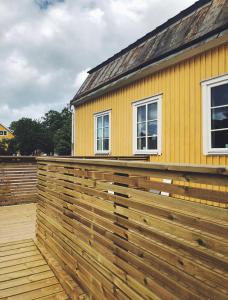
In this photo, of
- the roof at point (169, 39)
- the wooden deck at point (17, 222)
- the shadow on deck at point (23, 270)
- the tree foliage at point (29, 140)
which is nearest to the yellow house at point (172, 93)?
the roof at point (169, 39)

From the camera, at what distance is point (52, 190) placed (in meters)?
4.08

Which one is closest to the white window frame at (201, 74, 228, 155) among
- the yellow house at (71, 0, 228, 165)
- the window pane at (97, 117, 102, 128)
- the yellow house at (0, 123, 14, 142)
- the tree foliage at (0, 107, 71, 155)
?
the yellow house at (71, 0, 228, 165)

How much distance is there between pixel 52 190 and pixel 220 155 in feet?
10.9

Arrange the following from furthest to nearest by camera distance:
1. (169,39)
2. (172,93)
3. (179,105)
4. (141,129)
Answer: (141,129)
(169,39)
(172,93)
(179,105)

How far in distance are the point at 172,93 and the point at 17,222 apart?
4916 mm

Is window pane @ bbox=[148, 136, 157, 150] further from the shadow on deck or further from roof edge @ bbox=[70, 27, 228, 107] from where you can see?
the shadow on deck

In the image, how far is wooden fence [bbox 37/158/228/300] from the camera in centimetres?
145

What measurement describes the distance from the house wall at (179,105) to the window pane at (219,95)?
28 cm

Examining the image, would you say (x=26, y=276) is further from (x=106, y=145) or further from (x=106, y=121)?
(x=106, y=121)

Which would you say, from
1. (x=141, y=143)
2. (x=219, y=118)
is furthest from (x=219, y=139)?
(x=141, y=143)

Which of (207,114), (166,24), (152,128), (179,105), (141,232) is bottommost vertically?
(141,232)

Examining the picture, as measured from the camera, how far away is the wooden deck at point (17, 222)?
5363 millimetres

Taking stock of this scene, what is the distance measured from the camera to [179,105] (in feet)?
20.6

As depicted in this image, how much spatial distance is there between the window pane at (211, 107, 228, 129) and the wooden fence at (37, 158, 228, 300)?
133 inches
